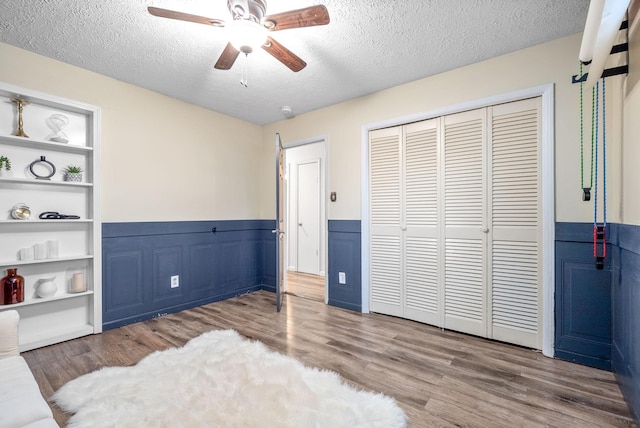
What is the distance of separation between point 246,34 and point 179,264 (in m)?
2.67

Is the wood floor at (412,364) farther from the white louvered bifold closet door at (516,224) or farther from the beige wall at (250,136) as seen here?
the beige wall at (250,136)

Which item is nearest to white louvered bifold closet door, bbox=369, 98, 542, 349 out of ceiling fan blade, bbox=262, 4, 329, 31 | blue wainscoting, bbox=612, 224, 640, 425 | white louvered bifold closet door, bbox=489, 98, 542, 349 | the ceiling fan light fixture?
white louvered bifold closet door, bbox=489, 98, 542, 349

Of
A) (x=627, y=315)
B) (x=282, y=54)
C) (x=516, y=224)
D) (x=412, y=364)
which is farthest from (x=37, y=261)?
(x=627, y=315)

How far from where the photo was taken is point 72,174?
8.60ft

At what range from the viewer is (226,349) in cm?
235

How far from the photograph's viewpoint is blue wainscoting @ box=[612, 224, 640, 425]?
1.53 meters

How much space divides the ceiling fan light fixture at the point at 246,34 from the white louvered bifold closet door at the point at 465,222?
6.26ft

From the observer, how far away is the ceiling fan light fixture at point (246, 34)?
1698 millimetres

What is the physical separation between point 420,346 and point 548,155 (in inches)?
72.8

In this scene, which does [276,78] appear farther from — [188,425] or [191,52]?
[188,425]

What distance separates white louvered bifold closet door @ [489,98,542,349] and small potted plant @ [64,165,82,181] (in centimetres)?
370

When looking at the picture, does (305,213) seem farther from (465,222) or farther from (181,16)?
Answer: (181,16)

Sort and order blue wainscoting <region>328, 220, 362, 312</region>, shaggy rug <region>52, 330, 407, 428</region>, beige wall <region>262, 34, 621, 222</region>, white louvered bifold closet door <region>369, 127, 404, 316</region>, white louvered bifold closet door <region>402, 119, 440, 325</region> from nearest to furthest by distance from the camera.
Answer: shaggy rug <region>52, 330, 407, 428</region>
beige wall <region>262, 34, 621, 222</region>
white louvered bifold closet door <region>402, 119, 440, 325</region>
white louvered bifold closet door <region>369, 127, 404, 316</region>
blue wainscoting <region>328, 220, 362, 312</region>

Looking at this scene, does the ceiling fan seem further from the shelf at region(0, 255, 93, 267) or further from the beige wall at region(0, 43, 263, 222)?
the shelf at region(0, 255, 93, 267)
